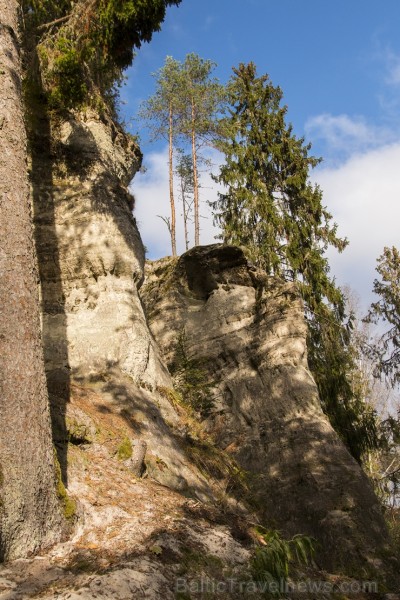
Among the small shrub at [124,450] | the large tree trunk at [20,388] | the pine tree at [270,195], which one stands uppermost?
the pine tree at [270,195]

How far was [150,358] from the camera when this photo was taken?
960 cm

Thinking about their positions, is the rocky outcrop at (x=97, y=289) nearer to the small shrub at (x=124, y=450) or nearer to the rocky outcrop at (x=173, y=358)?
the rocky outcrop at (x=173, y=358)

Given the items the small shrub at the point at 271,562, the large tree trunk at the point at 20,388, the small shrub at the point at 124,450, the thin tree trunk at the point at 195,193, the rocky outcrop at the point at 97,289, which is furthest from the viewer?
the thin tree trunk at the point at 195,193

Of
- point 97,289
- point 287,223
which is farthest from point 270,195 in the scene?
point 97,289

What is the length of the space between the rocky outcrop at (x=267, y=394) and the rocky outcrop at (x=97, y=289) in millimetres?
2702

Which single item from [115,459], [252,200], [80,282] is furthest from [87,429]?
[252,200]

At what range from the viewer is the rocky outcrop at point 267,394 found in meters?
9.57

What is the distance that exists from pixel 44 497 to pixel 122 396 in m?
3.94

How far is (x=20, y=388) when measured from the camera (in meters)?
4.35

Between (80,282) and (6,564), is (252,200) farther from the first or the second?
(6,564)

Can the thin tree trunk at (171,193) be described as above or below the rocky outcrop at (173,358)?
above

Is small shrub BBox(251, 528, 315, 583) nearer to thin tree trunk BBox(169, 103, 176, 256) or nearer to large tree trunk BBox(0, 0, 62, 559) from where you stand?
large tree trunk BBox(0, 0, 62, 559)

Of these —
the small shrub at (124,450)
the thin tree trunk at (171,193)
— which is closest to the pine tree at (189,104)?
the thin tree trunk at (171,193)

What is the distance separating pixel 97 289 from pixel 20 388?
5.94 metres
